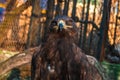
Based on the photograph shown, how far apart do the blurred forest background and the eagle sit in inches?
29.2

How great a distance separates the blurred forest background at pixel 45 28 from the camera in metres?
8.22

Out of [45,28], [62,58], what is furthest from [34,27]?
[62,58]

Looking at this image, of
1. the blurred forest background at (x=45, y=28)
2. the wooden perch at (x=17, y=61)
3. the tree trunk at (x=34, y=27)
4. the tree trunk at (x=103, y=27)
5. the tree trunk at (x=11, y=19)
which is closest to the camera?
the wooden perch at (x=17, y=61)

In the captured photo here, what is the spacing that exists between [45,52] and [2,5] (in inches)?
296

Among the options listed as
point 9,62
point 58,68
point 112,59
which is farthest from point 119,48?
point 58,68

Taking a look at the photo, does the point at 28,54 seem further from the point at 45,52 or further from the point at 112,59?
the point at 112,59

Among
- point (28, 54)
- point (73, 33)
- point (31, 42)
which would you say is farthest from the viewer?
point (31, 42)

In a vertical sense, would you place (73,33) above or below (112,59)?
above

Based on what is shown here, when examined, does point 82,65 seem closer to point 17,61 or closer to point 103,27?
point 17,61

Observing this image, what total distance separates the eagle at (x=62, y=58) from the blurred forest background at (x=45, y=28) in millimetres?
743

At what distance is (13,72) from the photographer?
809cm

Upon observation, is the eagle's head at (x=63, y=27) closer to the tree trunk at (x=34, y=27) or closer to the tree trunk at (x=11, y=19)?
the tree trunk at (x=34, y=27)

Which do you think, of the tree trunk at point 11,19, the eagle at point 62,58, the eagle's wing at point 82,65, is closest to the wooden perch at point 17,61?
the eagle at point 62,58

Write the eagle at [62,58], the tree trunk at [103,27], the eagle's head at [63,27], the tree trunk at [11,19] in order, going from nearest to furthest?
the eagle's head at [63,27]
the eagle at [62,58]
the tree trunk at [103,27]
the tree trunk at [11,19]
